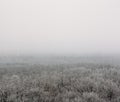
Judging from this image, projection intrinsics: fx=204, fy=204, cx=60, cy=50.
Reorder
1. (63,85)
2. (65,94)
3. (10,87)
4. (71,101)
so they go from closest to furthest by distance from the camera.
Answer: (71,101) → (65,94) → (10,87) → (63,85)

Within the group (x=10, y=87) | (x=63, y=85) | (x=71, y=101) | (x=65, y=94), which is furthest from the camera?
(x=63, y=85)

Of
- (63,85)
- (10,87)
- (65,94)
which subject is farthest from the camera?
(63,85)

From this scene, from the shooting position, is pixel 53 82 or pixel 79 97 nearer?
pixel 79 97

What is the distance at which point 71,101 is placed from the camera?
7.18 m

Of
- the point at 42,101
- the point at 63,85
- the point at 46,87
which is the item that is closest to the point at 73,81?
the point at 63,85

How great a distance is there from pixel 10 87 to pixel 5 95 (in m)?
0.87

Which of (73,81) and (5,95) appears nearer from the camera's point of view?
(5,95)

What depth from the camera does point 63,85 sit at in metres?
9.72

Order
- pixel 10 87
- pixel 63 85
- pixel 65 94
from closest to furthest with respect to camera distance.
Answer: pixel 65 94 → pixel 10 87 → pixel 63 85

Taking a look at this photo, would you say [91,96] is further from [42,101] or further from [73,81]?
[73,81]

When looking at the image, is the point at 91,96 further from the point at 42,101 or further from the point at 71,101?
the point at 42,101

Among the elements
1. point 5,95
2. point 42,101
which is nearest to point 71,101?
point 42,101

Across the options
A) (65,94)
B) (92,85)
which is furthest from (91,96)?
(92,85)

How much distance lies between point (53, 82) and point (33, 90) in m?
1.68
